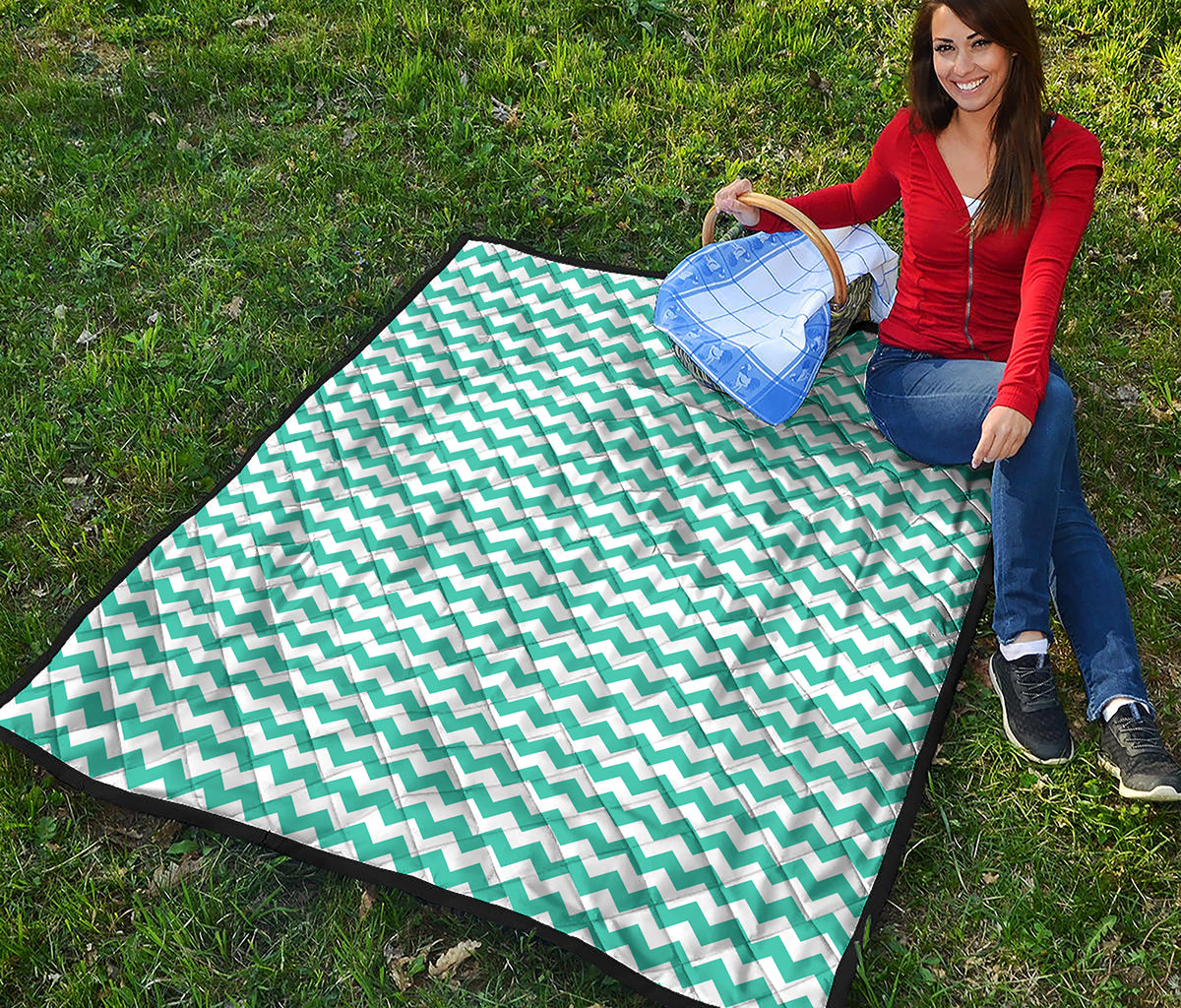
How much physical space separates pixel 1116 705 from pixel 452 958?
5.25 ft

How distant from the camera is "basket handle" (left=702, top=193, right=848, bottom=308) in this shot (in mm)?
2971

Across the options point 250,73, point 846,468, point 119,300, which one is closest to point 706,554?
point 846,468

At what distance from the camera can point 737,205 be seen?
3.21m

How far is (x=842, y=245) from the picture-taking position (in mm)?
3332

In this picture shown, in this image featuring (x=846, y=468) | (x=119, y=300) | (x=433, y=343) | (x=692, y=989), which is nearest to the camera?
(x=692, y=989)

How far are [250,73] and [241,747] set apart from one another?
10.7 feet

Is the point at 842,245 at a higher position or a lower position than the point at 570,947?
higher

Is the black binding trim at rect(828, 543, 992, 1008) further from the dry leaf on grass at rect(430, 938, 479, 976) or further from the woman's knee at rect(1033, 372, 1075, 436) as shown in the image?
the dry leaf on grass at rect(430, 938, 479, 976)

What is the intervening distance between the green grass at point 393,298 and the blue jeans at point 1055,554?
167 mm

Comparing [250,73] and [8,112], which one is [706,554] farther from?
[8,112]

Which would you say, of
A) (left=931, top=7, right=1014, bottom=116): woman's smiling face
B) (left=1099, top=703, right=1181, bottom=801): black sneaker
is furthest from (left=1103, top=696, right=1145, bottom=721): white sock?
(left=931, top=7, right=1014, bottom=116): woman's smiling face

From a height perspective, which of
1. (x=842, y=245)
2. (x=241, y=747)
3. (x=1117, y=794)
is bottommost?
(x=241, y=747)

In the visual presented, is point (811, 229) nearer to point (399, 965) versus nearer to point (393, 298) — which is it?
point (393, 298)

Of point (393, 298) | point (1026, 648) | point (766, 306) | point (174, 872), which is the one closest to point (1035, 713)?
point (1026, 648)
